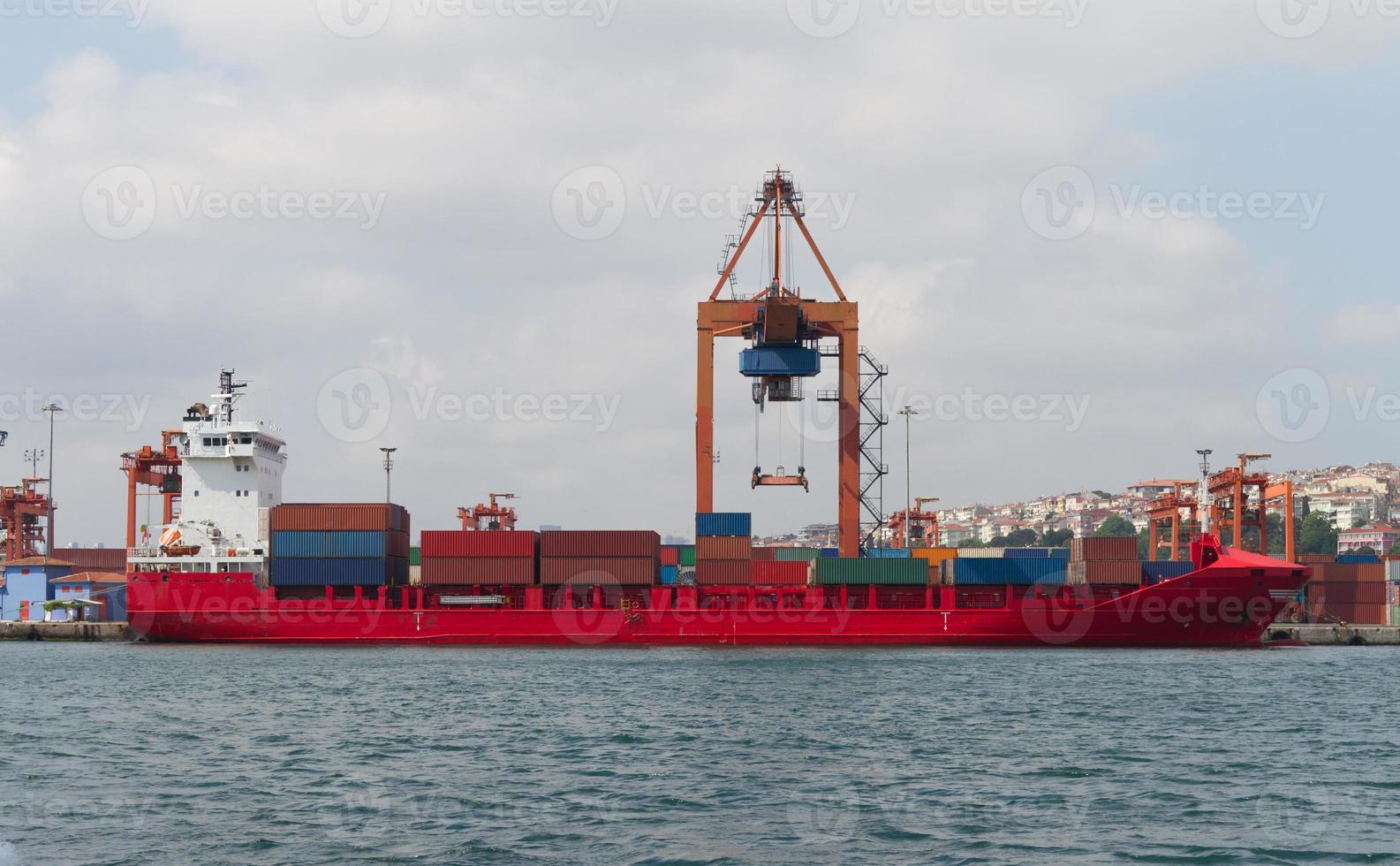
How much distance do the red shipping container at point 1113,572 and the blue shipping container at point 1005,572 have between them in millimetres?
1176

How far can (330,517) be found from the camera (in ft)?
189

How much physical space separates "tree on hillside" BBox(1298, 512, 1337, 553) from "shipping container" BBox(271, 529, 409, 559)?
6339 inches

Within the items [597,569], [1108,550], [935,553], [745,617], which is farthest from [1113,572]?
[597,569]

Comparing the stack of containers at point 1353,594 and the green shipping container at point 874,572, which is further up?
the green shipping container at point 874,572

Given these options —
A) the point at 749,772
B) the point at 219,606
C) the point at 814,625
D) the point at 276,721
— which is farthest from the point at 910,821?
the point at 219,606

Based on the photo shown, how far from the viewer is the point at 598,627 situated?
57312 mm

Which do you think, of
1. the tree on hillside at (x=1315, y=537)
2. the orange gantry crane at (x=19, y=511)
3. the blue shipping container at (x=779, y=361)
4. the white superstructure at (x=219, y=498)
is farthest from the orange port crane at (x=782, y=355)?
the tree on hillside at (x=1315, y=537)

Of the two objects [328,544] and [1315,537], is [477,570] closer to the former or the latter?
[328,544]

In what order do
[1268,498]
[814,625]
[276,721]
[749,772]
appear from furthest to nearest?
1. [1268,498]
2. [814,625]
3. [276,721]
4. [749,772]

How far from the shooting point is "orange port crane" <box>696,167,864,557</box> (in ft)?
190

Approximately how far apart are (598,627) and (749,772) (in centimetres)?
3223

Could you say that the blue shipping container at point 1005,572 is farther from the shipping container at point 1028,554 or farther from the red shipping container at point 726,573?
the red shipping container at point 726,573

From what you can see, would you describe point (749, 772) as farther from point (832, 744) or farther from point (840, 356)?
point (840, 356)

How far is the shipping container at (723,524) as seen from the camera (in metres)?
57.2
